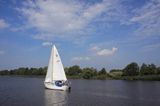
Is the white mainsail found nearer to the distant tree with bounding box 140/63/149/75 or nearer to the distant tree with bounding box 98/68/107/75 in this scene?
the distant tree with bounding box 140/63/149/75

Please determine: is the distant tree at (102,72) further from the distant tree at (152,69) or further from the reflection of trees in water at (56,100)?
the reflection of trees in water at (56,100)

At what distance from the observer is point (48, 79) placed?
73.9m

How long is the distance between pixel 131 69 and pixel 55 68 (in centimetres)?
10057

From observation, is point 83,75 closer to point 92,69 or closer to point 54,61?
point 92,69

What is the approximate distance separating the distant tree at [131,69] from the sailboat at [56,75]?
327 feet

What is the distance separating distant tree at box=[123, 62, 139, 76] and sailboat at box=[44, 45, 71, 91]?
327ft

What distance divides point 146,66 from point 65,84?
4100 inches

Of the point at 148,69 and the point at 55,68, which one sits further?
the point at 148,69

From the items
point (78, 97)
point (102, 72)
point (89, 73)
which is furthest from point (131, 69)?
point (78, 97)

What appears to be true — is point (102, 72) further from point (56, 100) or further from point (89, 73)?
point (56, 100)

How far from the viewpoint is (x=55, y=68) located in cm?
7250

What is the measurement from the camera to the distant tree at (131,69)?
164m

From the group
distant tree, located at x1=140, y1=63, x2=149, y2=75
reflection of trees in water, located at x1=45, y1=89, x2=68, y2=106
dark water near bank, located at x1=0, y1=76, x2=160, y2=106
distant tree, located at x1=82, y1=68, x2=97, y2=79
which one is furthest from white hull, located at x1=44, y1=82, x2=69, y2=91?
distant tree, located at x1=82, y1=68, x2=97, y2=79

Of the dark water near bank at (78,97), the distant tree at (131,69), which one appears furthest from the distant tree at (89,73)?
the dark water near bank at (78,97)
